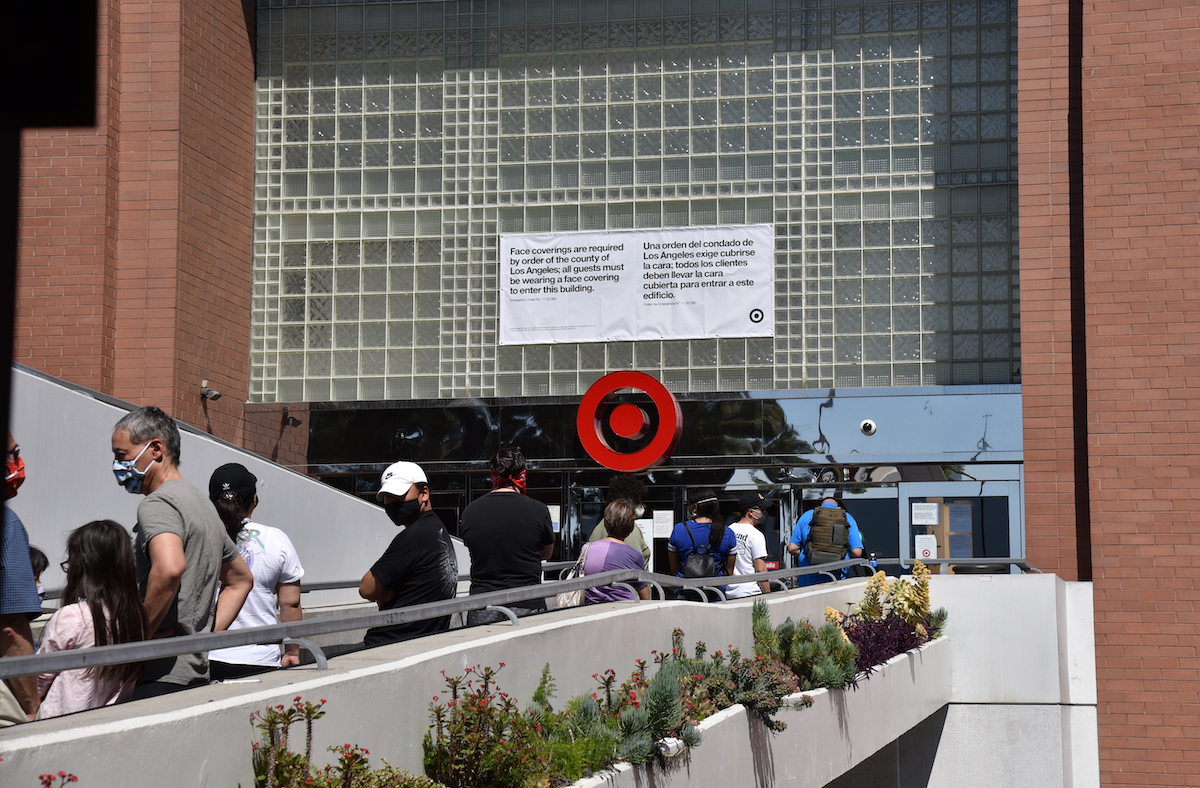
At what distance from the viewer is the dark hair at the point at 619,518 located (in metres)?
8.50

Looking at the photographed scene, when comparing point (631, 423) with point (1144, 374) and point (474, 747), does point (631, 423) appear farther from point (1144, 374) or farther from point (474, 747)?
point (474, 747)

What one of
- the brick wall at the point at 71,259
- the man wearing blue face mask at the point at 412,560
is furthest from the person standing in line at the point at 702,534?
the brick wall at the point at 71,259

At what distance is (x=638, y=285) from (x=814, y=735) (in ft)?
33.2

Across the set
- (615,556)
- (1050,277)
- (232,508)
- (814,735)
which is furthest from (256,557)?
(1050,277)

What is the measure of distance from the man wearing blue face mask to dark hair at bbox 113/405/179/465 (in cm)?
114

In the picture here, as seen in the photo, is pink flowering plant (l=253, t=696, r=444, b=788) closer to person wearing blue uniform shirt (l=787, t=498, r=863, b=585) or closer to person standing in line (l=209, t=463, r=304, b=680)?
person standing in line (l=209, t=463, r=304, b=680)

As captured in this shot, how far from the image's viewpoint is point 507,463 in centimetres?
729

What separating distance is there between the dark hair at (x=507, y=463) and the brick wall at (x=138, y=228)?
10.9m

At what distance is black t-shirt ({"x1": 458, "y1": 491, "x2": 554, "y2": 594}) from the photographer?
23.3ft

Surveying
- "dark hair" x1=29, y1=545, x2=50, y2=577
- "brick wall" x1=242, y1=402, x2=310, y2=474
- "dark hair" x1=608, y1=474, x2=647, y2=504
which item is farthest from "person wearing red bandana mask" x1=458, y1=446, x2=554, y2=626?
"brick wall" x1=242, y1=402, x2=310, y2=474

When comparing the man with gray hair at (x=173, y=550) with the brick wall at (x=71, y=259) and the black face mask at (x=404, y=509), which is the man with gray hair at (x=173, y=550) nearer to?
the black face mask at (x=404, y=509)

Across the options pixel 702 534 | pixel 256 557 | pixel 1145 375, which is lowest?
pixel 702 534

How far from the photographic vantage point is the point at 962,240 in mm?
18172

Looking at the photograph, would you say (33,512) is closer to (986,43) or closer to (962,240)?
(962,240)
